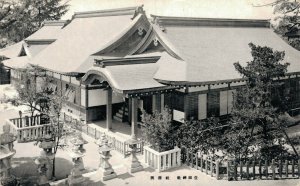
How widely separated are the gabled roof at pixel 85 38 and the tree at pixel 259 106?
1048 centimetres

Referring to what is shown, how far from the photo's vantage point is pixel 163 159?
1392cm

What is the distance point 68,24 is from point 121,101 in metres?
11.8

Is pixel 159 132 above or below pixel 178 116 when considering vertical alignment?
below

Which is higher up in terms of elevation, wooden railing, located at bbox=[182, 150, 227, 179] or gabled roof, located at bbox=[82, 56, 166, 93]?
A: gabled roof, located at bbox=[82, 56, 166, 93]

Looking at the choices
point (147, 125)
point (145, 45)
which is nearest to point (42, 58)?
point (145, 45)

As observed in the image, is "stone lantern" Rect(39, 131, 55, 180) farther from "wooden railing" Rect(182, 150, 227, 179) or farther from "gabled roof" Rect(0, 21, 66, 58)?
"gabled roof" Rect(0, 21, 66, 58)

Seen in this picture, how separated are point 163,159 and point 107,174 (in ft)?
8.00

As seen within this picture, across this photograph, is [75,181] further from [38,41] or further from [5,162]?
[38,41]

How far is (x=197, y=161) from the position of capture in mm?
13906

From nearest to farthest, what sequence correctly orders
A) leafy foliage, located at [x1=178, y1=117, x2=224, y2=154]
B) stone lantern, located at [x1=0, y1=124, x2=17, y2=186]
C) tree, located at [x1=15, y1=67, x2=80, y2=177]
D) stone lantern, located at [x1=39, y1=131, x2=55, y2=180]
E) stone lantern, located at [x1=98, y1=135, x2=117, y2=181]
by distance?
stone lantern, located at [x1=0, y1=124, x2=17, y2=186] → stone lantern, located at [x1=39, y1=131, x2=55, y2=180] → stone lantern, located at [x1=98, y1=135, x2=117, y2=181] → tree, located at [x1=15, y1=67, x2=80, y2=177] → leafy foliage, located at [x1=178, y1=117, x2=224, y2=154]

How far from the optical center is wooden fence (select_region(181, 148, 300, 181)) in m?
12.8

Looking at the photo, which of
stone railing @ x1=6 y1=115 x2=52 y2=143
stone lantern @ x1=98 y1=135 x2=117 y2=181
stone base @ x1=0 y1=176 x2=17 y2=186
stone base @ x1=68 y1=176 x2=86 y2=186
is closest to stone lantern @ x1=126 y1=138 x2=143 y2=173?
stone lantern @ x1=98 y1=135 x2=117 y2=181

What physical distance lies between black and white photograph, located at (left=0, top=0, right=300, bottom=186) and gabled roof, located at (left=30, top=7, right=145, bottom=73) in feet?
0.40

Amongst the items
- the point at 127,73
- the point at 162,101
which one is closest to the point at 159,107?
the point at 162,101
